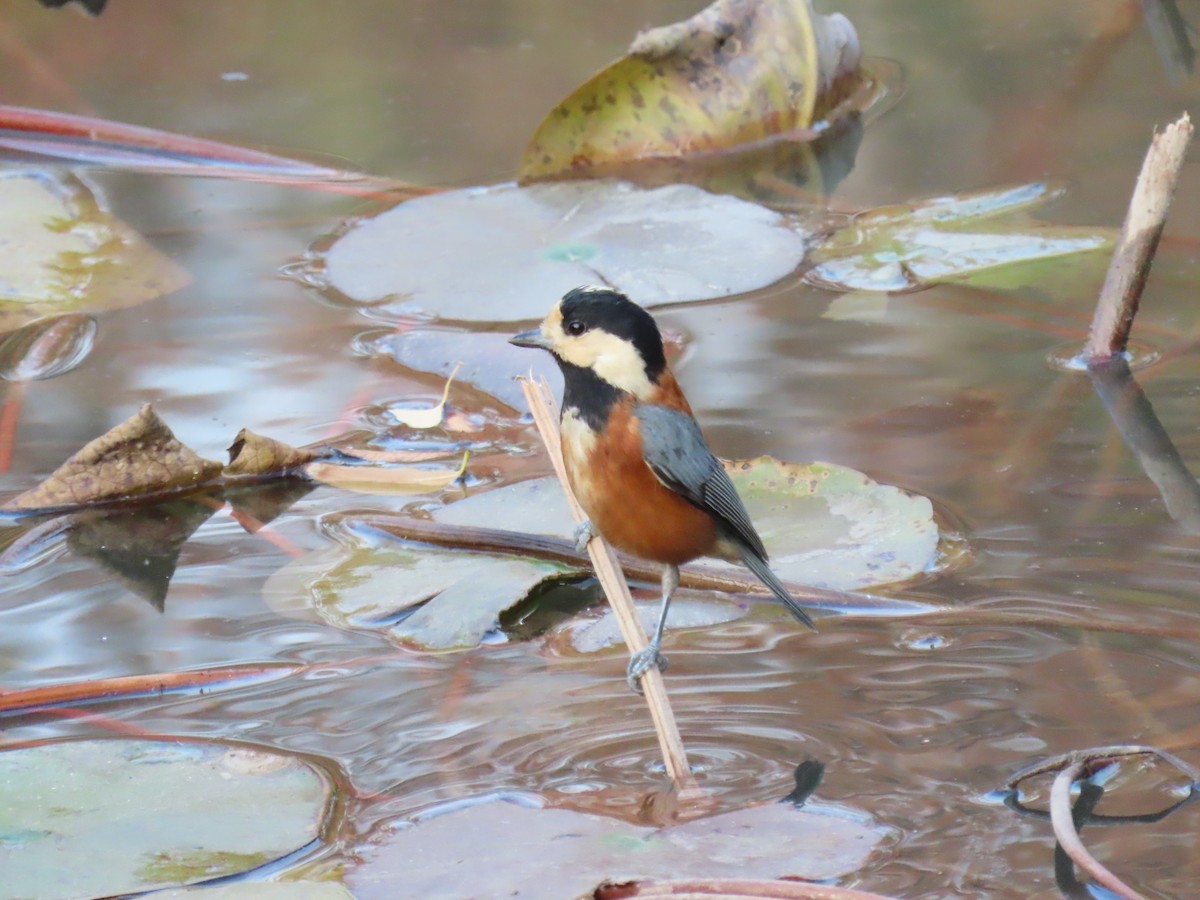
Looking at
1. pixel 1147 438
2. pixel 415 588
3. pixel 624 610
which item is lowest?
pixel 1147 438

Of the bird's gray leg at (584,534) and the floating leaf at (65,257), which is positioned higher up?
the floating leaf at (65,257)

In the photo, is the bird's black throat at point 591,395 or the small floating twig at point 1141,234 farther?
the small floating twig at point 1141,234

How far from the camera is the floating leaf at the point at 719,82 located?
620 cm

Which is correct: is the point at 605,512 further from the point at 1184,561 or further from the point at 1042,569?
the point at 1184,561

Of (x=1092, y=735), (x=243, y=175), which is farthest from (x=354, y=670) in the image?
(x=243, y=175)

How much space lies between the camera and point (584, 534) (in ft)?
11.0

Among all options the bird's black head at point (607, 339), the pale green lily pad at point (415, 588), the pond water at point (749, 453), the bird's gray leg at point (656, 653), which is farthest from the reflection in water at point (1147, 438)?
the pale green lily pad at point (415, 588)

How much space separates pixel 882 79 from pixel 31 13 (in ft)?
14.3

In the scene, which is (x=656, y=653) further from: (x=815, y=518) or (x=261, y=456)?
(x=261, y=456)

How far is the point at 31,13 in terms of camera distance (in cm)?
774

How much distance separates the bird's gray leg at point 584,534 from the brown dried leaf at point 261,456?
0.96 meters

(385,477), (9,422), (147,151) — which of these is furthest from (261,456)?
(147,151)

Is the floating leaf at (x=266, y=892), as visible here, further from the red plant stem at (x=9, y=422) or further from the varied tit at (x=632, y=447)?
the red plant stem at (x=9, y=422)

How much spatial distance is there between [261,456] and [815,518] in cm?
146
